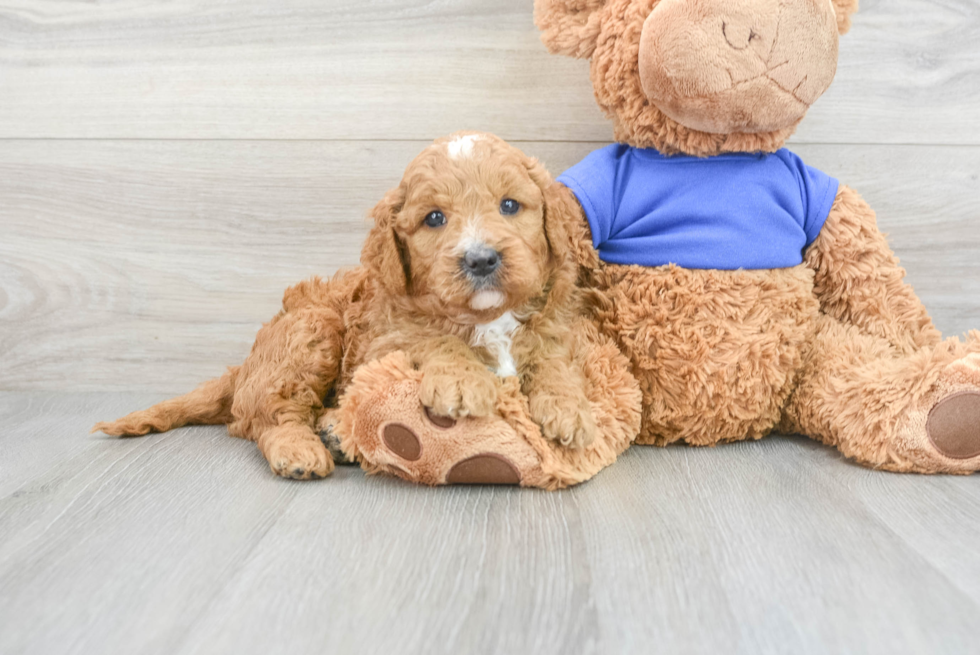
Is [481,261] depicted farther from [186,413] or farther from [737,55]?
[186,413]

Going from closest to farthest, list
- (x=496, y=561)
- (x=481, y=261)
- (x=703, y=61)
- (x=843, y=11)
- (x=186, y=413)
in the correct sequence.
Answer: (x=496, y=561) → (x=481, y=261) → (x=703, y=61) → (x=843, y=11) → (x=186, y=413)

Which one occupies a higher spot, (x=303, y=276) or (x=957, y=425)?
(x=303, y=276)

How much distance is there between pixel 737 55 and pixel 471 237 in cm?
58

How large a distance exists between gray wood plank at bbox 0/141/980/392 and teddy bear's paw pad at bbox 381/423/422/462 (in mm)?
763

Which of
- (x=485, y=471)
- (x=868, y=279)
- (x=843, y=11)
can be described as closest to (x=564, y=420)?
(x=485, y=471)

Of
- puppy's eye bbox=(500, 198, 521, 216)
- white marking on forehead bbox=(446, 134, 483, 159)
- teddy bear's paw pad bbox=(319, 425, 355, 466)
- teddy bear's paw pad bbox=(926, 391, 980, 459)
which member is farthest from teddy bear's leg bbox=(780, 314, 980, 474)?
teddy bear's paw pad bbox=(319, 425, 355, 466)

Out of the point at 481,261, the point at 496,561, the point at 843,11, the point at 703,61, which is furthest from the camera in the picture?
the point at 843,11

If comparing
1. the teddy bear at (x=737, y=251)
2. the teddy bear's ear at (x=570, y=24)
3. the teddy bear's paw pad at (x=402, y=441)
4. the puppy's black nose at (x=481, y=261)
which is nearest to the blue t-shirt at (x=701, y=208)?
the teddy bear at (x=737, y=251)

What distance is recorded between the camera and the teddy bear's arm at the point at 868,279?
1.46 metres

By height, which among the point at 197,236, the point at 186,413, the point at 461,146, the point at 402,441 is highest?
the point at 461,146

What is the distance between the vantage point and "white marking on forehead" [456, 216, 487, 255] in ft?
3.89

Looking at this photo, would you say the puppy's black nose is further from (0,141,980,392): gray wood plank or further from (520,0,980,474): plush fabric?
(0,141,980,392): gray wood plank

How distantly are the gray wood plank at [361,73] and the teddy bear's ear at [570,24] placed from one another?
12.4 inches

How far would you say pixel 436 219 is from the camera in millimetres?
1265
